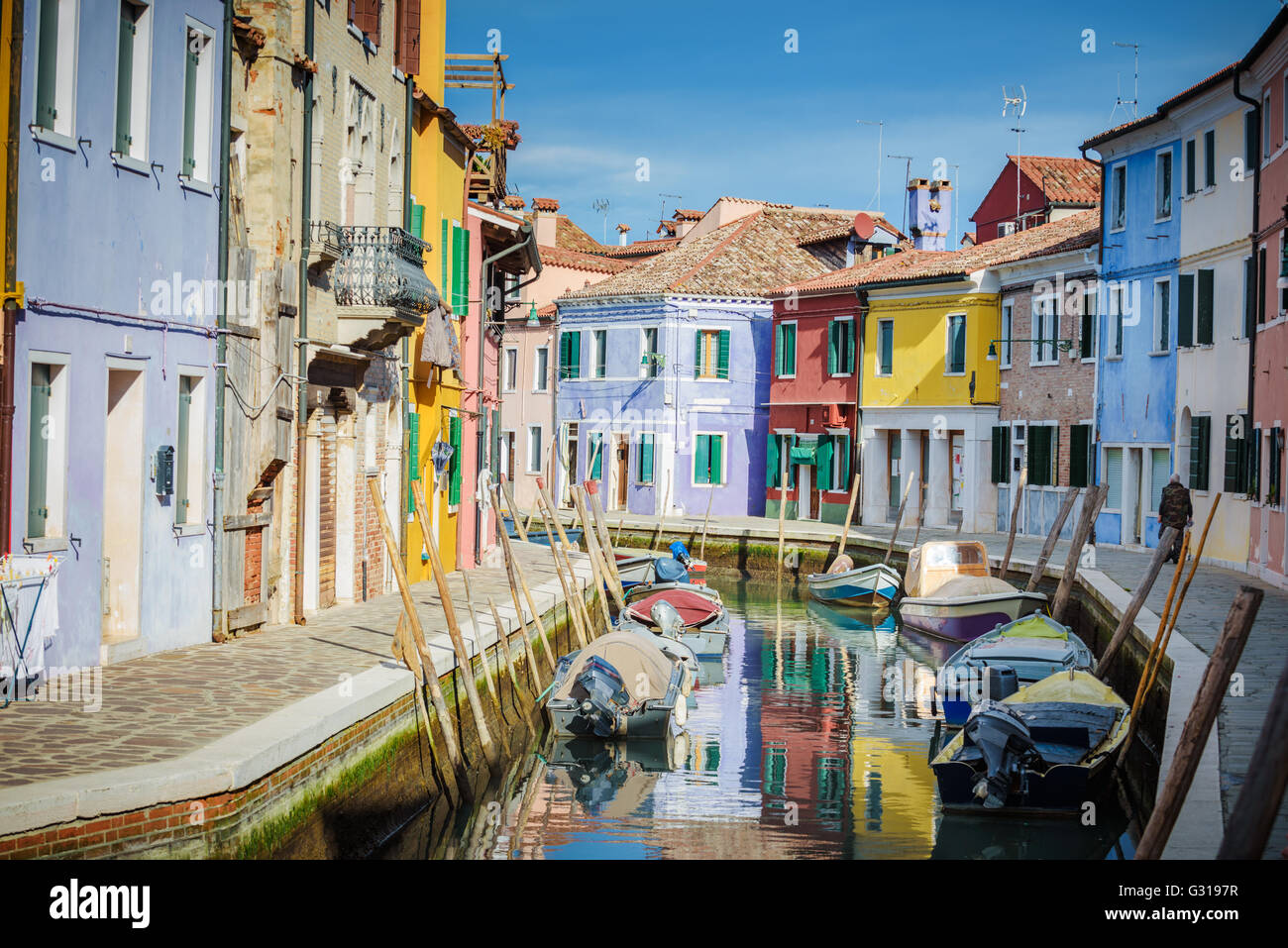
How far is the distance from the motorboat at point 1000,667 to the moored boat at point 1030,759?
2184 millimetres

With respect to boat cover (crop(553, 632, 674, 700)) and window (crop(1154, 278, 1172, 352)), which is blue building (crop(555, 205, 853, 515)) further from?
boat cover (crop(553, 632, 674, 700))

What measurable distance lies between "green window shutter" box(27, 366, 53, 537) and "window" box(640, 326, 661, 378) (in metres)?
30.8

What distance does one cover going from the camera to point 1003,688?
15.3m

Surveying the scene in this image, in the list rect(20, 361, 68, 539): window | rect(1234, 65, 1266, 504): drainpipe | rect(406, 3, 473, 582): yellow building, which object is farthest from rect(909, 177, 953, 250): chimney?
rect(20, 361, 68, 539): window

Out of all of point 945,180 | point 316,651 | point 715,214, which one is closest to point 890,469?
point 945,180

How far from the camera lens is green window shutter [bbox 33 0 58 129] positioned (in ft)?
35.6

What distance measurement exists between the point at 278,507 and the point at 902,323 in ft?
78.5

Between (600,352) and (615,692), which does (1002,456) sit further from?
(615,692)

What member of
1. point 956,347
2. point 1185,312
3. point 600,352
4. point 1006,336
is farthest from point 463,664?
point 600,352

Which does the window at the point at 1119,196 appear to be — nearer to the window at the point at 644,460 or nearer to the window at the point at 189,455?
the window at the point at 644,460

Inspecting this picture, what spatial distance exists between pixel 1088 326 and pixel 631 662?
60.2 feet

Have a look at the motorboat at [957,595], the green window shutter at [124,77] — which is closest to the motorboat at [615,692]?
the green window shutter at [124,77]
